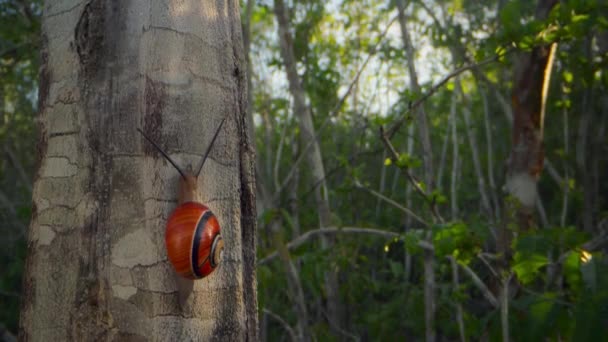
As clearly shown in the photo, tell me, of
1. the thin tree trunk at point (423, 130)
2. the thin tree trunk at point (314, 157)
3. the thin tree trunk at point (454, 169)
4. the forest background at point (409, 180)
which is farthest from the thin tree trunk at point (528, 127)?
the thin tree trunk at point (454, 169)

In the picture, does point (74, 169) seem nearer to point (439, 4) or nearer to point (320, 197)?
point (320, 197)

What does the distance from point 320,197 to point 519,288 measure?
1557mm

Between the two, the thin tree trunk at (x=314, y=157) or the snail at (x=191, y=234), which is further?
the thin tree trunk at (x=314, y=157)

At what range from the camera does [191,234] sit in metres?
0.87

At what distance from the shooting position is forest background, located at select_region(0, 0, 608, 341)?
244 centimetres

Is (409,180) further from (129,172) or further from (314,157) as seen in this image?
(129,172)

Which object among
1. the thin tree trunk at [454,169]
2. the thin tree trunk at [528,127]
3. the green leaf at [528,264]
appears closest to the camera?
the green leaf at [528,264]

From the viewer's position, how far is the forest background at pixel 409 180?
96.2 inches

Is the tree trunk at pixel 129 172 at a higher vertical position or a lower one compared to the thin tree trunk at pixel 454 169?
lower

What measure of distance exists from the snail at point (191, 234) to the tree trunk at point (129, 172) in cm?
2

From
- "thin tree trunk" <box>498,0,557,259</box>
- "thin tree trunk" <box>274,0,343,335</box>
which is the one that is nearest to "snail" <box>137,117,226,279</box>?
"thin tree trunk" <box>498,0,557,259</box>

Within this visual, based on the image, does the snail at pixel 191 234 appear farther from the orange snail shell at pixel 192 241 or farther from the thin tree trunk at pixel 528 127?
the thin tree trunk at pixel 528 127

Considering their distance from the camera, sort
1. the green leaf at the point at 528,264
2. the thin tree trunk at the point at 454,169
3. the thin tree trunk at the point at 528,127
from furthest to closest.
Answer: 1. the thin tree trunk at the point at 454,169
2. the thin tree trunk at the point at 528,127
3. the green leaf at the point at 528,264

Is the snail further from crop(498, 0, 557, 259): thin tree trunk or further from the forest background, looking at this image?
crop(498, 0, 557, 259): thin tree trunk
